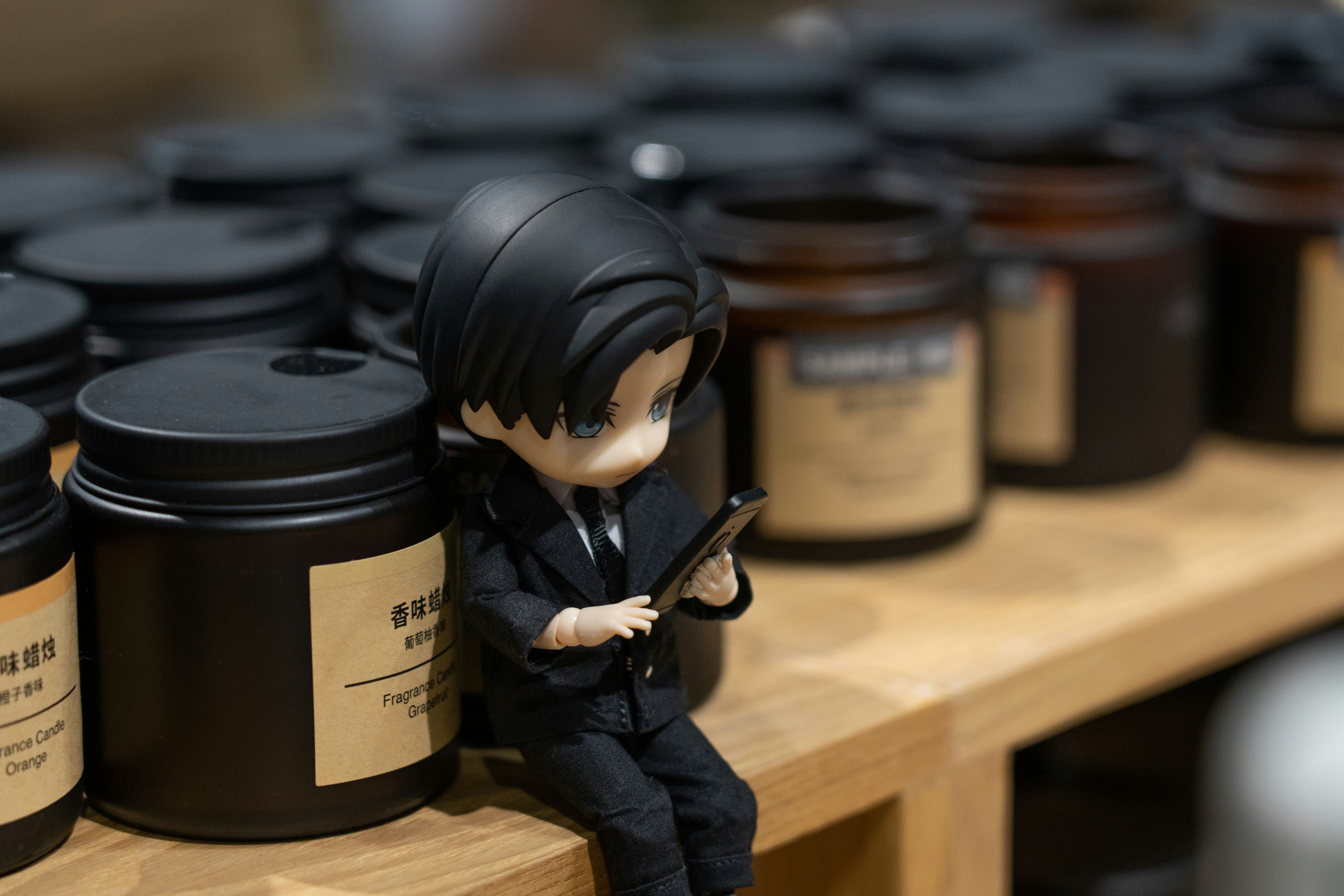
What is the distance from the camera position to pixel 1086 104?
1.16 meters

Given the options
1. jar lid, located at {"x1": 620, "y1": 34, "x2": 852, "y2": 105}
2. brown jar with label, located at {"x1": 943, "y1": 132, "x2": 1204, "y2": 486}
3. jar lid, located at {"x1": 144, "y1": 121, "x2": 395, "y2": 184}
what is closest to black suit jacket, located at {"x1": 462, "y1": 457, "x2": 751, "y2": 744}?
brown jar with label, located at {"x1": 943, "y1": 132, "x2": 1204, "y2": 486}

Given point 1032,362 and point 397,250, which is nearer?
point 397,250

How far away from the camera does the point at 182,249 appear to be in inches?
31.1

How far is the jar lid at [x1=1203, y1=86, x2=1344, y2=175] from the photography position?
98 centimetres

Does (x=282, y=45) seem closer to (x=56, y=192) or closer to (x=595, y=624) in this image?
(x=56, y=192)

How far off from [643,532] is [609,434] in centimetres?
5

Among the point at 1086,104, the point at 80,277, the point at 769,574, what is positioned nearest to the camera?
the point at 80,277

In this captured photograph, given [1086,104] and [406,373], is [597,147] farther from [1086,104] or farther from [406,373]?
[406,373]

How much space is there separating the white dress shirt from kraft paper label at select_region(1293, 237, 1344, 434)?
59 cm

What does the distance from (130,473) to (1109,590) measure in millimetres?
509

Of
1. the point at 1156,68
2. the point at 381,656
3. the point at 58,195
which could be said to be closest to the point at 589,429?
the point at 381,656

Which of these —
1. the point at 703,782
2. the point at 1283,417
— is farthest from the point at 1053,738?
the point at 703,782

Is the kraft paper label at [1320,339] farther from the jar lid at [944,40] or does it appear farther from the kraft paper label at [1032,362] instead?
the jar lid at [944,40]

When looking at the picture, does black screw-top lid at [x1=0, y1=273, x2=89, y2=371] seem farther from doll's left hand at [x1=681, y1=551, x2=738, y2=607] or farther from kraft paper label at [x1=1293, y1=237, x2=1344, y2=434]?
kraft paper label at [x1=1293, y1=237, x2=1344, y2=434]
